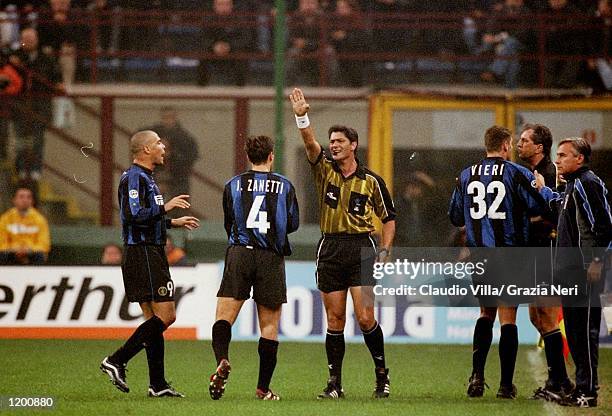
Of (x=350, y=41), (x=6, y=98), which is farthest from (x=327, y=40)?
(x=6, y=98)

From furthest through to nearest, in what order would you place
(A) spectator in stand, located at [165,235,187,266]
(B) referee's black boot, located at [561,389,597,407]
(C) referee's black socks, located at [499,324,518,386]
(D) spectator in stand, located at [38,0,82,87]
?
1. (D) spectator in stand, located at [38,0,82,87]
2. (A) spectator in stand, located at [165,235,187,266]
3. (C) referee's black socks, located at [499,324,518,386]
4. (B) referee's black boot, located at [561,389,597,407]

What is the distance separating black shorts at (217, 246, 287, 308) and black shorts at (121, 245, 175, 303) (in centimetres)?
47

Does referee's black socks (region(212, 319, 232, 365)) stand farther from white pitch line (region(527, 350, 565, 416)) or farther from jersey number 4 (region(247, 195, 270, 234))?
white pitch line (region(527, 350, 565, 416))

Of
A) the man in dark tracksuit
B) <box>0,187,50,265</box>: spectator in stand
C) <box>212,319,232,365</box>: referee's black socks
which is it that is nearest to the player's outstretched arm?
<box>212,319,232,365</box>: referee's black socks

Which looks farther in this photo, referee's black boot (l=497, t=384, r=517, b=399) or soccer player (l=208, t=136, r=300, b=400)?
referee's black boot (l=497, t=384, r=517, b=399)

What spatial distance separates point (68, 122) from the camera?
60.2ft

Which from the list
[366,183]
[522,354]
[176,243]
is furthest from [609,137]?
[366,183]

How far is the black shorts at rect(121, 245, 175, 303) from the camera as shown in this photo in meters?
9.69

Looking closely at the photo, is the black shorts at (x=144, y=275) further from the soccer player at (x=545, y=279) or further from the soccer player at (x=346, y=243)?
the soccer player at (x=545, y=279)

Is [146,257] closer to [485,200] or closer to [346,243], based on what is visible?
[346,243]

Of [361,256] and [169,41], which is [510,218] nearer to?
[361,256]

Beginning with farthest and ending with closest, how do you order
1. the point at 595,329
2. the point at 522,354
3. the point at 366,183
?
1. the point at 522,354
2. the point at 366,183
3. the point at 595,329

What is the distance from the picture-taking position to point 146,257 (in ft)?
31.8

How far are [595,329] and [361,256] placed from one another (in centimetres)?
183
